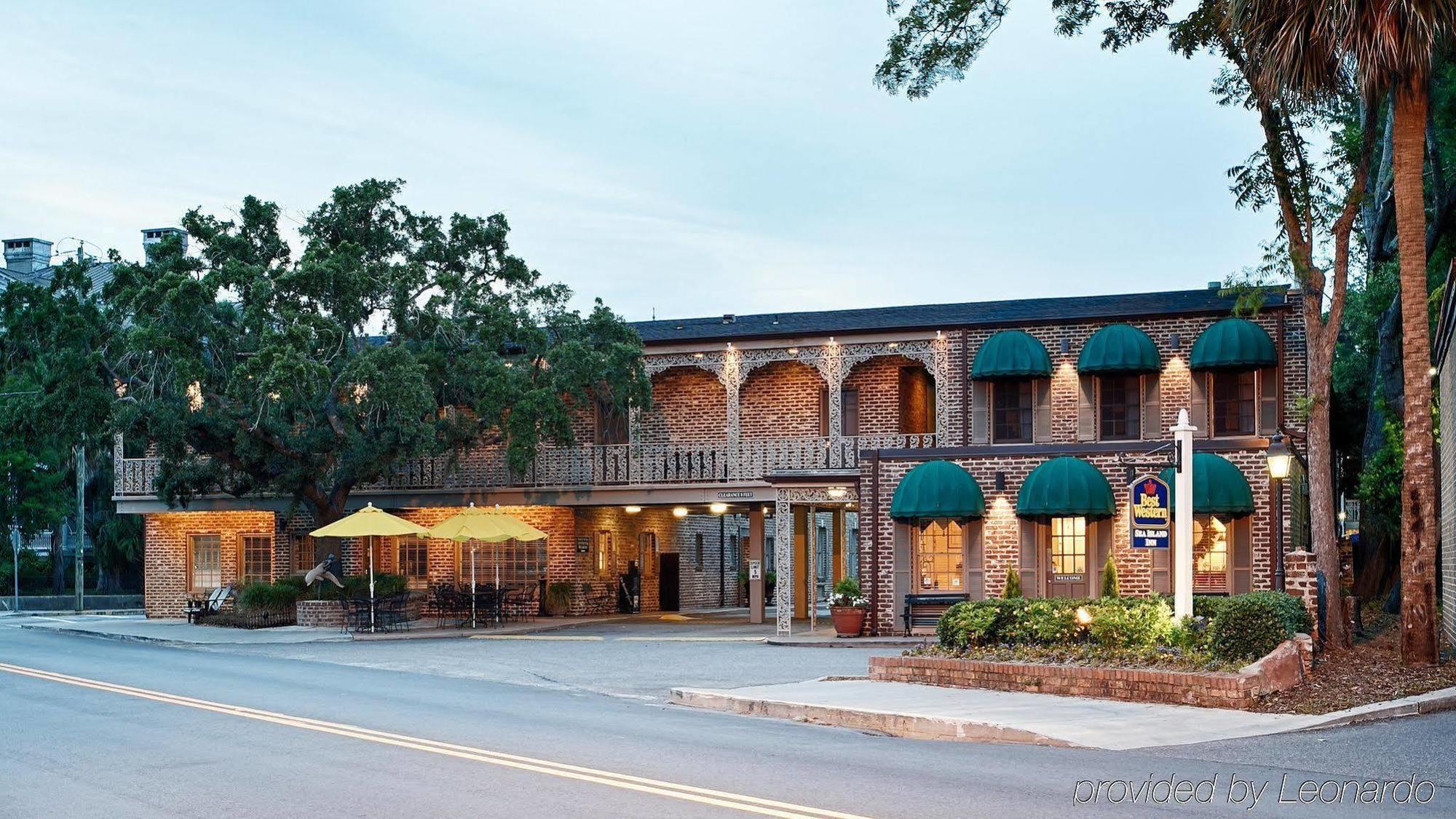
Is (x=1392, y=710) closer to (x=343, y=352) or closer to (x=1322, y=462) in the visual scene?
(x=1322, y=462)

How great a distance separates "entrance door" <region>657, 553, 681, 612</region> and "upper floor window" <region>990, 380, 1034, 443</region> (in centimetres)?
1244

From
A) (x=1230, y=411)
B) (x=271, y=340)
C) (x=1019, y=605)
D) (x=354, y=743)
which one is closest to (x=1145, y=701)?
(x=1019, y=605)

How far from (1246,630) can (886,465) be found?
42.6 feet

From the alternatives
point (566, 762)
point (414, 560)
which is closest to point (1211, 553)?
point (566, 762)

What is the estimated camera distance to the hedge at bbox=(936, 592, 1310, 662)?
16.6 metres

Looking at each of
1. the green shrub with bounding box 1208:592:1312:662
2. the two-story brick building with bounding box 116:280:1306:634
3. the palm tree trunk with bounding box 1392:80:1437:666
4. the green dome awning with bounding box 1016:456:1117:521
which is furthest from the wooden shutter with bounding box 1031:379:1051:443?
the green shrub with bounding box 1208:592:1312:662

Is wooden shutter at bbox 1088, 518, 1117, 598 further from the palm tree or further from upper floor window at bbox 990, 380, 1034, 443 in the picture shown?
the palm tree

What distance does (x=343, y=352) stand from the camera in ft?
110

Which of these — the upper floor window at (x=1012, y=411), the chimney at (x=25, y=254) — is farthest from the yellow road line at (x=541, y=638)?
the chimney at (x=25, y=254)

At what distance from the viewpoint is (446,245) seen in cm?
3531

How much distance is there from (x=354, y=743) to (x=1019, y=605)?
8.80 metres

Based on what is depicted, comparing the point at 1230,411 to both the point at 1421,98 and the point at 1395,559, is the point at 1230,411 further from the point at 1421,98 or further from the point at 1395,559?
the point at 1421,98

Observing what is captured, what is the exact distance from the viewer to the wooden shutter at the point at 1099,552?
27.6 m

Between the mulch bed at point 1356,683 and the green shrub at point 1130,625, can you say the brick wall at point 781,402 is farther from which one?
the green shrub at point 1130,625
